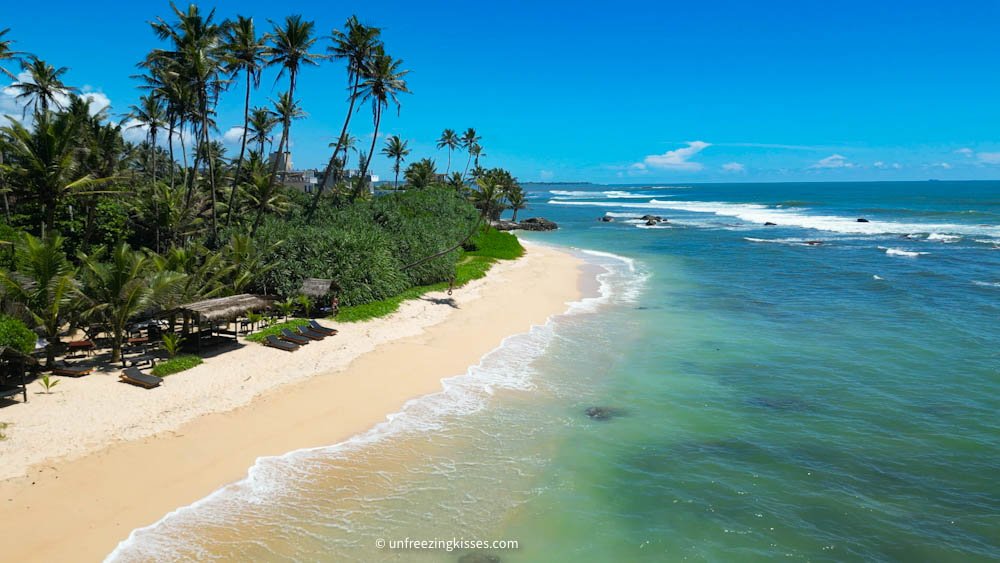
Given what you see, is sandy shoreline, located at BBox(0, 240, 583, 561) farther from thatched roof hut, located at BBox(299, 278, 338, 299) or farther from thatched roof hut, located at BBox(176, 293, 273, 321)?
thatched roof hut, located at BBox(299, 278, 338, 299)

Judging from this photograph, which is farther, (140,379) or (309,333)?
(309,333)

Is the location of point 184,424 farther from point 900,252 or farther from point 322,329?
point 900,252

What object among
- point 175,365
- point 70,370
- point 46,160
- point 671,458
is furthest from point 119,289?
point 671,458

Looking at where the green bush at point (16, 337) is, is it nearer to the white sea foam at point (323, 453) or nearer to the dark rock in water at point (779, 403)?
the white sea foam at point (323, 453)

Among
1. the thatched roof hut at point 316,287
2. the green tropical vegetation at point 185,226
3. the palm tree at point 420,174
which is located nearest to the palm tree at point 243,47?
the green tropical vegetation at point 185,226

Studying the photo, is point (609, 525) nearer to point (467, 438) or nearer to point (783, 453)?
point (467, 438)

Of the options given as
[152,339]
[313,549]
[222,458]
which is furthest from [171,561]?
[152,339]
